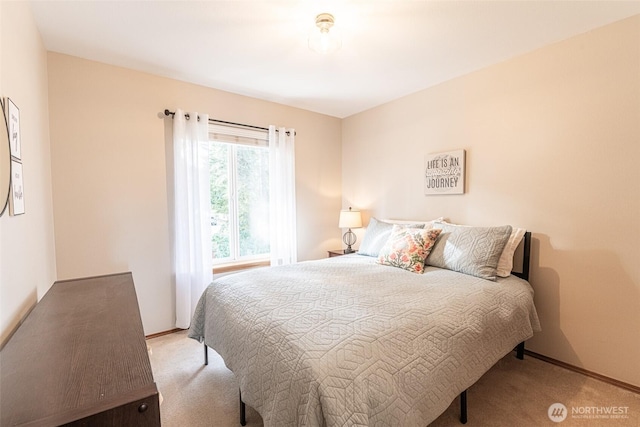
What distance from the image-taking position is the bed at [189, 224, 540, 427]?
1.11 m

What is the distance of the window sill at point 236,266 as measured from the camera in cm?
320

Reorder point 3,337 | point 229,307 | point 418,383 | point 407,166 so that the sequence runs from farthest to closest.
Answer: point 407,166, point 229,307, point 418,383, point 3,337

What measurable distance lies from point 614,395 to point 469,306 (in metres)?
1.27

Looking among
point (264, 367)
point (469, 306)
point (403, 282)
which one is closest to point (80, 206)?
point (264, 367)

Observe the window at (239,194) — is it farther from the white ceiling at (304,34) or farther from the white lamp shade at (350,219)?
the white lamp shade at (350,219)

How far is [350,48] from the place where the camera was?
7.50 feet

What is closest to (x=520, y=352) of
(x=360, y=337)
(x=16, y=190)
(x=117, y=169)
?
(x=360, y=337)

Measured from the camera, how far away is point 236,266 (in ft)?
10.9

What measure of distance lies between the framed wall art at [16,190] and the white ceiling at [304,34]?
1.08 m

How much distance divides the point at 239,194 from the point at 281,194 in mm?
473

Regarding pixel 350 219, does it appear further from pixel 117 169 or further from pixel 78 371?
pixel 78 371

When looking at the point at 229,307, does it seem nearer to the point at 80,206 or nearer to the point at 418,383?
the point at 418,383

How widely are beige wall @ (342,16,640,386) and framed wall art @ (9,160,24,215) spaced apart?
10.0ft

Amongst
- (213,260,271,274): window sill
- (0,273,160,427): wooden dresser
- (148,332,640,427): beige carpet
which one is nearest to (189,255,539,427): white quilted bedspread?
(148,332,640,427): beige carpet
